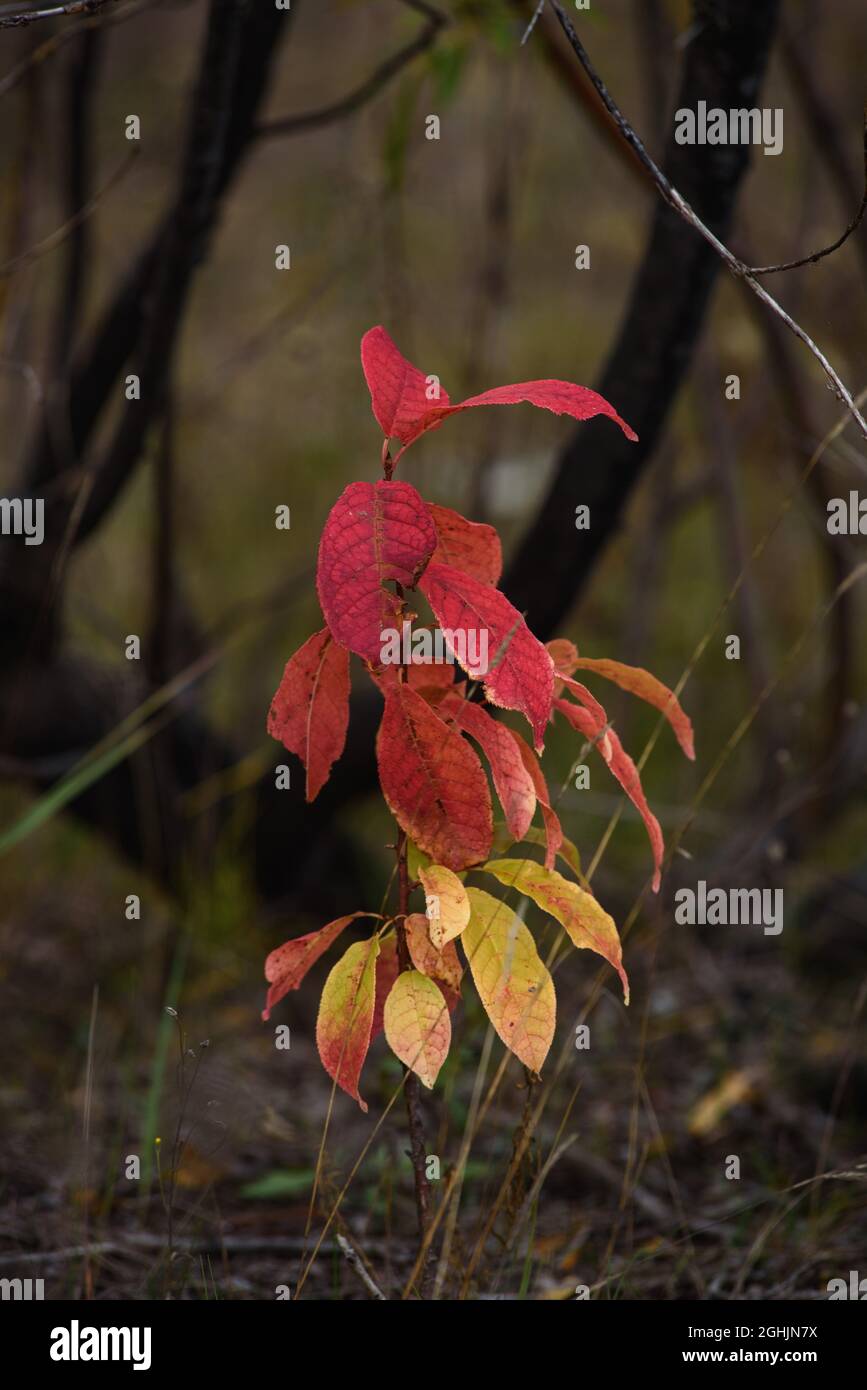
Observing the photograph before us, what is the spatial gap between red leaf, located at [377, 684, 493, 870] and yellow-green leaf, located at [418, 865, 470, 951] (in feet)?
0.12

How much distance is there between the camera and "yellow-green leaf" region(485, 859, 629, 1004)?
2.80ft

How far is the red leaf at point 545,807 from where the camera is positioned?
87 cm

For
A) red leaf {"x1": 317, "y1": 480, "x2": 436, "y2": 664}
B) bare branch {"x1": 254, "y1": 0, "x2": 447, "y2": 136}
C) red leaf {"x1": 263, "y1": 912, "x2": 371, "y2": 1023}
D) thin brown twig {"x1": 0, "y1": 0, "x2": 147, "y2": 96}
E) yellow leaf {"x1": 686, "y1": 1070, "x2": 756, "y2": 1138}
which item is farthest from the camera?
yellow leaf {"x1": 686, "y1": 1070, "x2": 756, "y2": 1138}

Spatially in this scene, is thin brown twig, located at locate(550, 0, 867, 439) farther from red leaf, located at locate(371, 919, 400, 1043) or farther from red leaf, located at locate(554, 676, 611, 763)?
red leaf, located at locate(371, 919, 400, 1043)

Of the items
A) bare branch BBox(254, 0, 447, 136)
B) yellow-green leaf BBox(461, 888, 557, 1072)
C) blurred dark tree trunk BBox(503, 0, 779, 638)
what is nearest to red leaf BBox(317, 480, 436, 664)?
yellow-green leaf BBox(461, 888, 557, 1072)

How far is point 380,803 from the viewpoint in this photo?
297 centimetres

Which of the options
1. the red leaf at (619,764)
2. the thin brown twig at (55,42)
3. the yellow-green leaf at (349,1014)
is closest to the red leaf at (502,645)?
the red leaf at (619,764)

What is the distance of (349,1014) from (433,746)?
0.20m

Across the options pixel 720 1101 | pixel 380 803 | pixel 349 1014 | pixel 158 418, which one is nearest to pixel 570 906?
pixel 349 1014

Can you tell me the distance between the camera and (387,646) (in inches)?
32.1

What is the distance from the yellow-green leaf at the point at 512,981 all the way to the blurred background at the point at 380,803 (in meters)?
0.14

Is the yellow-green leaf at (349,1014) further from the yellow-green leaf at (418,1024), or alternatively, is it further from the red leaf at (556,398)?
the red leaf at (556,398)
